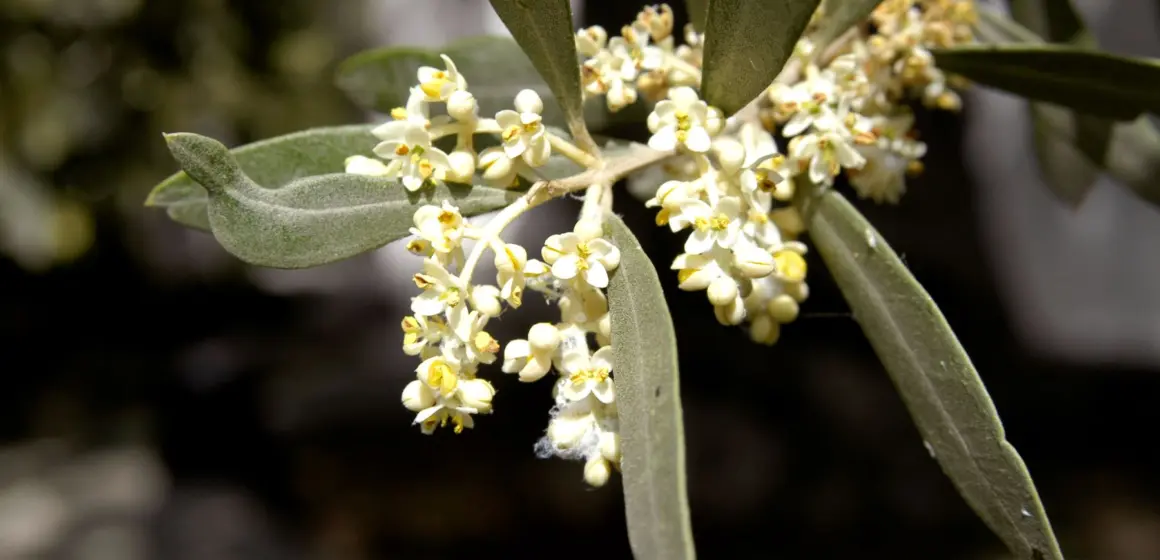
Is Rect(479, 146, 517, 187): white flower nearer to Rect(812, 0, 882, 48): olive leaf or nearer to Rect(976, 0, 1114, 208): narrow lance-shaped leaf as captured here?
Rect(812, 0, 882, 48): olive leaf

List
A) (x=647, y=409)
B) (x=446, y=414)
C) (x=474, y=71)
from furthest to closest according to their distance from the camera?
(x=474, y=71) < (x=446, y=414) < (x=647, y=409)

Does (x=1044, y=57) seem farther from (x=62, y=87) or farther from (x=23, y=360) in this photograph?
(x=23, y=360)

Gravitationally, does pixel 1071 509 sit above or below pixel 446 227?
below

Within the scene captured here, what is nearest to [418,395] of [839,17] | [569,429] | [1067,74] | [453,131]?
[569,429]

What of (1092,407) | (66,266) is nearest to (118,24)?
(66,266)

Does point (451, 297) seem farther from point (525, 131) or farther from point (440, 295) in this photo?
point (525, 131)

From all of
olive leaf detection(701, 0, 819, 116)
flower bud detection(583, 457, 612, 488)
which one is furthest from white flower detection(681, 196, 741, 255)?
flower bud detection(583, 457, 612, 488)
